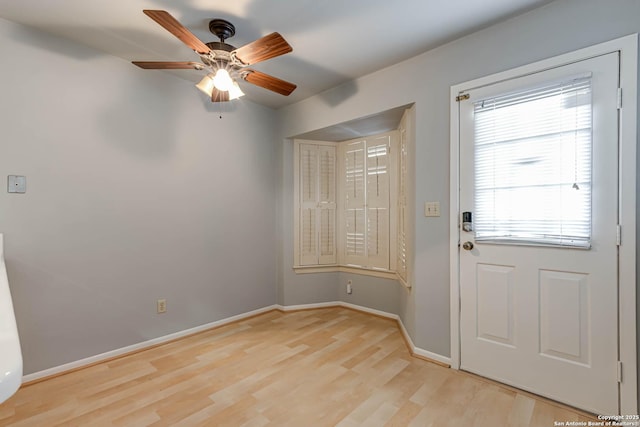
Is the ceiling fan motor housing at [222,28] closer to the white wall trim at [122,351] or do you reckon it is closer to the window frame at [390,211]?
the window frame at [390,211]

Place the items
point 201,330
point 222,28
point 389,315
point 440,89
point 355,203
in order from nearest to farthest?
point 222,28, point 440,89, point 201,330, point 389,315, point 355,203

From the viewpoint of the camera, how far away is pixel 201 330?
113 inches

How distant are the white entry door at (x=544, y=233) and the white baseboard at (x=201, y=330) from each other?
39 cm

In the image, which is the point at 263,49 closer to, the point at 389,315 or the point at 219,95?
the point at 219,95

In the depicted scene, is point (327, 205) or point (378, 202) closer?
point (378, 202)

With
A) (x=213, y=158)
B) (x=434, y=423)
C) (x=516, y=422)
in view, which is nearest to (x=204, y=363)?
(x=434, y=423)

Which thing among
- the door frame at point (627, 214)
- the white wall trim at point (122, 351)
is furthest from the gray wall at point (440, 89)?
the white wall trim at point (122, 351)

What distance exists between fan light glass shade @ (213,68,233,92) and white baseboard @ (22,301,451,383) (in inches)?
88.7

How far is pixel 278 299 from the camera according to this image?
141 inches

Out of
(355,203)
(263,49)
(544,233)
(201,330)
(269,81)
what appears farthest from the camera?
(355,203)

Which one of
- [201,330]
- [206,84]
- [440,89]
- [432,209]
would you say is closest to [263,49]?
[206,84]

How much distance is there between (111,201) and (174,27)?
155 centimetres

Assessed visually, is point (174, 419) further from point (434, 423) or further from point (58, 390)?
point (434, 423)

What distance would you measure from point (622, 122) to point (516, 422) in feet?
5.81
